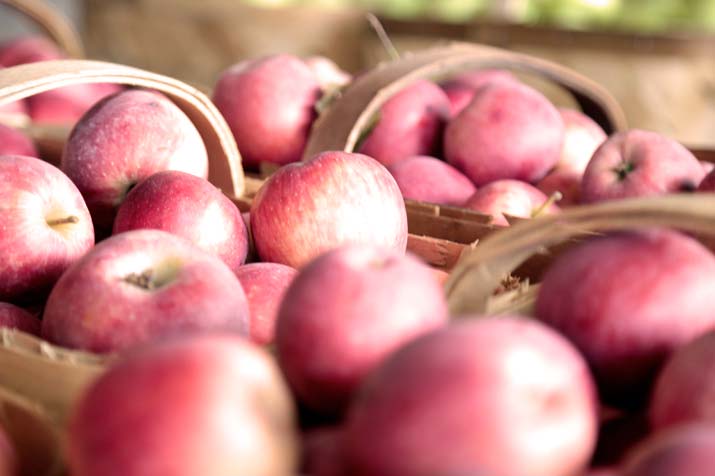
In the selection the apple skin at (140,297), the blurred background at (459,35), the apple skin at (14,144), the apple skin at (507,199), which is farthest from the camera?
the blurred background at (459,35)

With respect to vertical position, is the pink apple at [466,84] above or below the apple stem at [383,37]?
below

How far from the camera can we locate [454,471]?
0.39 meters

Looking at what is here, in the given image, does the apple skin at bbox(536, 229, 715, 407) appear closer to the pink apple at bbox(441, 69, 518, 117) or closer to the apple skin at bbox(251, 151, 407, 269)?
the apple skin at bbox(251, 151, 407, 269)

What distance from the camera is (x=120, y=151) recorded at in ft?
3.22

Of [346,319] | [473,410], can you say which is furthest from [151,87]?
[473,410]

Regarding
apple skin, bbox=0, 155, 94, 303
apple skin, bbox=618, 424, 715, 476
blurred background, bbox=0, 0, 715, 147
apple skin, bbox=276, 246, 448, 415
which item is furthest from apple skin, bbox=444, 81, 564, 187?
blurred background, bbox=0, 0, 715, 147

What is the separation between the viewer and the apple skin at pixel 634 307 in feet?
1.74

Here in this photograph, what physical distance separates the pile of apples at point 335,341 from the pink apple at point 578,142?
0.52 m

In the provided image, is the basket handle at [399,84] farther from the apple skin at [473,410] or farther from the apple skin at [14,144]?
the apple skin at [473,410]

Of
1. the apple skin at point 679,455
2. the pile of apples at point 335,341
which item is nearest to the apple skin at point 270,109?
the pile of apples at point 335,341

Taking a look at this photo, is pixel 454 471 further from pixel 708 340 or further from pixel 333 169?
pixel 333 169

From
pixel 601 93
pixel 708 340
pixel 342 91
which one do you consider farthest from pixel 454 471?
pixel 601 93

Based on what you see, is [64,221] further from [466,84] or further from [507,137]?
[466,84]

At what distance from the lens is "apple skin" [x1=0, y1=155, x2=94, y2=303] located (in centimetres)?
80
